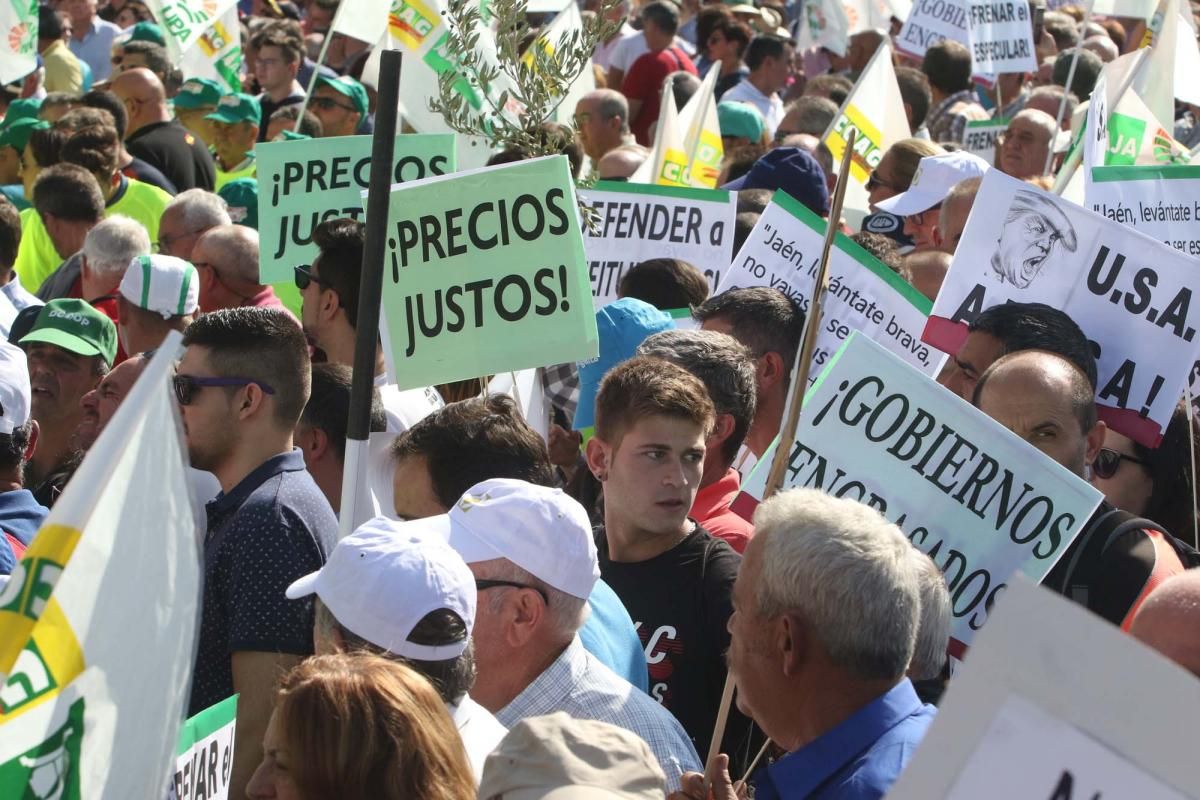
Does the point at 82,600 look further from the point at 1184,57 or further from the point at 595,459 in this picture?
the point at 1184,57

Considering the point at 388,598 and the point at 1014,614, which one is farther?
the point at 388,598

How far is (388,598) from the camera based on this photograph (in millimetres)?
2965

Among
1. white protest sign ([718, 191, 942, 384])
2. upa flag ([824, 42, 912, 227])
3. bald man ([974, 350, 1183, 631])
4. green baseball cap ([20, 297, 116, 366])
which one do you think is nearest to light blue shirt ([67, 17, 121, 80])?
upa flag ([824, 42, 912, 227])

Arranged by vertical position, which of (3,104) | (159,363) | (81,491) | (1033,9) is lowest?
(3,104)

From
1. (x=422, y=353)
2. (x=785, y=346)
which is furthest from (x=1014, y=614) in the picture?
(x=785, y=346)

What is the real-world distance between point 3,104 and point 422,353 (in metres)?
8.14

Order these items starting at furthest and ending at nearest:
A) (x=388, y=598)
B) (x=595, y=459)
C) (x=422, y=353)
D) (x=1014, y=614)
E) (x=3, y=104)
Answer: (x=3, y=104) → (x=422, y=353) → (x=595, y=459) → (x=388, y=598) → (x=1014, y=614)

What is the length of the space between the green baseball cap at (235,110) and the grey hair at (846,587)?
7408 mm

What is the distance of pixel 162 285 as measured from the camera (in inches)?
235

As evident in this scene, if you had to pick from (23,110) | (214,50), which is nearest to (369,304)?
(23,110)

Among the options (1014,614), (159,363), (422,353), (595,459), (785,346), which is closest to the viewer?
(1014,614)

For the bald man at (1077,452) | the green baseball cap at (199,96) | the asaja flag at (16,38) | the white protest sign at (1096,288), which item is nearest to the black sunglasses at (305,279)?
the white protest sign at (1096,288)

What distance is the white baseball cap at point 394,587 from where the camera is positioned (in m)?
2.96

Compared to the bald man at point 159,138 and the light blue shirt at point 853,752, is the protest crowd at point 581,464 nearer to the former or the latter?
the light blue shirt at point 853,752
